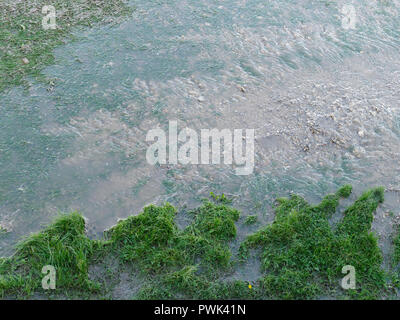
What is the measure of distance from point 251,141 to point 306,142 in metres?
0.84

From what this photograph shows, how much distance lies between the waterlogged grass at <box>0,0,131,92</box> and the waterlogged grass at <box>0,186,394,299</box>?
3.59m

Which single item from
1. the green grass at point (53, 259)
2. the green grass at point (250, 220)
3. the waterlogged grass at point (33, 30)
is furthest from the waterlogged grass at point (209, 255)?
the waterlogged grass at point (33, 30)

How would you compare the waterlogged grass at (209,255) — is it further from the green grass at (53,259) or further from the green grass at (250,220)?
the green grass at (250,220)

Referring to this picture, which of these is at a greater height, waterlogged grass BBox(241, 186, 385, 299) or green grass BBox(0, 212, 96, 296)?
waterlogged grass BBox(241, 186, 385, 299)

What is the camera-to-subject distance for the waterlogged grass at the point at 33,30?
7707 mm

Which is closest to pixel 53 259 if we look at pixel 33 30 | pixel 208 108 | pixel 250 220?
pixel 250 220

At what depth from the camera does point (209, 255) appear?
5.21 metres

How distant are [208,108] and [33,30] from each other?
13.1 ft

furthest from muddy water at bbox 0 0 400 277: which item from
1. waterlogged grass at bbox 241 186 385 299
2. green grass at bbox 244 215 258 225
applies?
waterlogged grass at bbox 241 186 385 299

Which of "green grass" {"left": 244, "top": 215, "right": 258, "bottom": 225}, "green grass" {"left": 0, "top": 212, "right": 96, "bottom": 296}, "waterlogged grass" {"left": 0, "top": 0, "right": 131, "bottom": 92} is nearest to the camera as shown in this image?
"green grass" {"left": 0, "top": 212, "right": 96, "bottom": 296}

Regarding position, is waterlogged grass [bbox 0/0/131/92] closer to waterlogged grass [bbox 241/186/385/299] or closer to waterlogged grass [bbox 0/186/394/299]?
waterlogged grass [bbox 0/186/394/299]

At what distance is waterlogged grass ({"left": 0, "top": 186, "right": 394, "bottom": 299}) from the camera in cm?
493

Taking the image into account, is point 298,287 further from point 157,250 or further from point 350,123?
point 350,123

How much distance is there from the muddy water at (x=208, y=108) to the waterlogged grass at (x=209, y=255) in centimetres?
28
